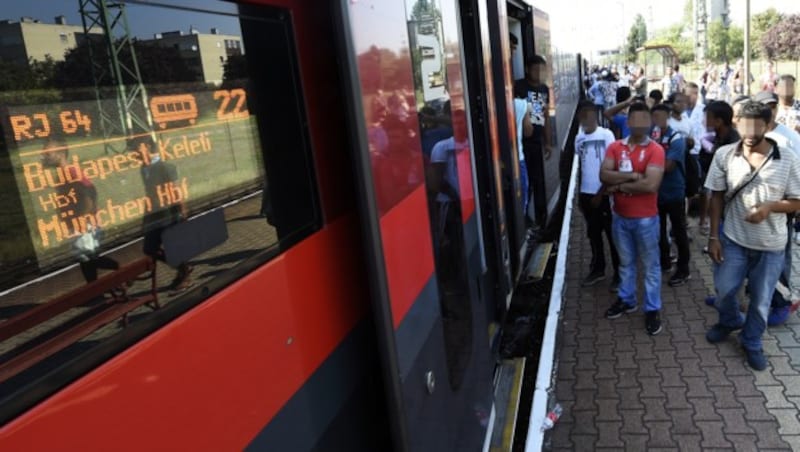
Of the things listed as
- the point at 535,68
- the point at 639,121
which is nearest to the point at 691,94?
the point at 535,68

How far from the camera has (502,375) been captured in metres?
4.64

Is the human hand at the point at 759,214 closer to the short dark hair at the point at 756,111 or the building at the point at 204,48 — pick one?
the short dark hair at the point at 756,111

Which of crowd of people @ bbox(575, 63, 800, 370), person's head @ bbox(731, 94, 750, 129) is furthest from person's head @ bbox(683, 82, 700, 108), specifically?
person's head @ bbox(731, 94, 750, 129)

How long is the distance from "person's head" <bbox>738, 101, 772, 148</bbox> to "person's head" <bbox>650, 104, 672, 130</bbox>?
2124 mm

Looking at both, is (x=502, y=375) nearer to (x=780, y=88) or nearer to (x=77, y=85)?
(x=77, y=85)

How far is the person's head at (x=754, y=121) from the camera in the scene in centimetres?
411

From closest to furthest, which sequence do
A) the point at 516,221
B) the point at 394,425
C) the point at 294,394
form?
the point at 294,394
the point at 394,425
the point at 516,221

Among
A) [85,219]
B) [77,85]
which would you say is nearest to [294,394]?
[85,219]

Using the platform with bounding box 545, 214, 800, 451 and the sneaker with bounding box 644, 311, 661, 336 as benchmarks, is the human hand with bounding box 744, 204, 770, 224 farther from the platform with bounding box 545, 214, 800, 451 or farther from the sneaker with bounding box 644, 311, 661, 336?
the sneaker with bounding box 644, 311, 661, 336

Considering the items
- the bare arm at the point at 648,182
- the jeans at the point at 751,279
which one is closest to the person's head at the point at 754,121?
the jeans at the point at 751,279

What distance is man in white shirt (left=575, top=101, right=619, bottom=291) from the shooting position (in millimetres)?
6219

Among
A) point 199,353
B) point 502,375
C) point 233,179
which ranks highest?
point 233,179

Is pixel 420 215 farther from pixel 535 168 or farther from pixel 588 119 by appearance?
pixel 535 168

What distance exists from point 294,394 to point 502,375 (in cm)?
312
